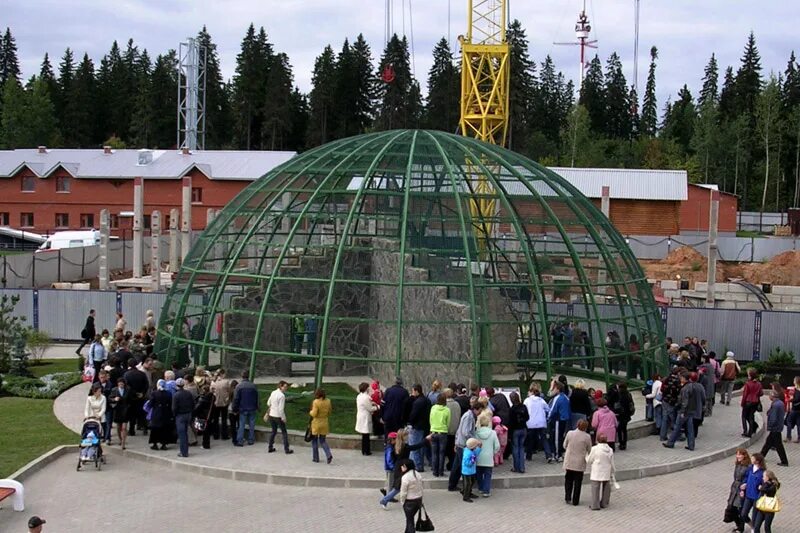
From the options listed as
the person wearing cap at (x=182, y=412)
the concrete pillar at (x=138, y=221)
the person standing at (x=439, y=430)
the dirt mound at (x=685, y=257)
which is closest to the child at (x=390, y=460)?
the person standing at (x=439, y=430)

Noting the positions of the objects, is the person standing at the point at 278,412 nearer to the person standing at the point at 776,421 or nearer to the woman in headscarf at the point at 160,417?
the woman in headscarf at the point at 160,417

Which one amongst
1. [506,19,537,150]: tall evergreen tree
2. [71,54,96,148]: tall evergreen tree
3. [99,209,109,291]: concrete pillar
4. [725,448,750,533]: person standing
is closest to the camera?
[725,448,750,533]: person standing

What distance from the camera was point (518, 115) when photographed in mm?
81250

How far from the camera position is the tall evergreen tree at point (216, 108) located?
92.5 m

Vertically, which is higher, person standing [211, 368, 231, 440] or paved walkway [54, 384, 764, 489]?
person standing [211, 368, 231, 440]

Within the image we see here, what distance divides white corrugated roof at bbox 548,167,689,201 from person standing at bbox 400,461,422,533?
141 feet

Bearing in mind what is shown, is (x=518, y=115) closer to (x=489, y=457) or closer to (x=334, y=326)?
(x=334, y=326)

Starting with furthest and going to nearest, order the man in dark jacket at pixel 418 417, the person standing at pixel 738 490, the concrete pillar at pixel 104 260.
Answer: the concrete pillar at pixel 104 260 → the man in dark jacket at pixel 418 417 → the person standing at pixel 738 490

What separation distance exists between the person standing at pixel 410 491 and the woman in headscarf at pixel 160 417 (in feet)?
19.7

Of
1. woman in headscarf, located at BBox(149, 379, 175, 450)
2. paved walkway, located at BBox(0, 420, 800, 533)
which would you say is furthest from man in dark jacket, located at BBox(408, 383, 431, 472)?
woman in headscarf, located at BBox(149, 379, 175, 450)

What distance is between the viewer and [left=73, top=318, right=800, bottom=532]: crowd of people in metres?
15.0

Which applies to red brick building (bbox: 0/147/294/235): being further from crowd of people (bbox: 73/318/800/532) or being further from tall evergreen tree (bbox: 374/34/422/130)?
crowd of people (bbox: 73/318/800/532)

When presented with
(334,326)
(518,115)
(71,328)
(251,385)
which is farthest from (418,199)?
(518,115)

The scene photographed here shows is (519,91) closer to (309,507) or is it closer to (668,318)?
(668,318)
